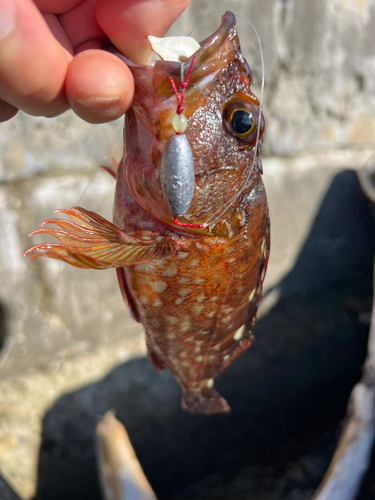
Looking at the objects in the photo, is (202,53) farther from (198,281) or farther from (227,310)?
(227,310)

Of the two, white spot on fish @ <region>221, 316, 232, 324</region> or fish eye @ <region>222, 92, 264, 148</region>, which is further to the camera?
white spot on fish @ <region>221, 316, 232, 324</region>

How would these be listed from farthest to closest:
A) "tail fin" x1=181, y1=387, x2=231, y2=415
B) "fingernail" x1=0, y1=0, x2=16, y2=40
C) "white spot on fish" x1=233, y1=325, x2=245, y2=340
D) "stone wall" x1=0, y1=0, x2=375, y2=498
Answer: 1. "stone wall" x1=0, y1=0, x2=375, y2=498
2. "tail fin" x1=181, y1=387, x2=231, y2=415
3. "white spot on fish" x1=233, y1=325, x2=245, y2=340
4. "fingernail" x1=0, y1=0, x2=16, y2=40

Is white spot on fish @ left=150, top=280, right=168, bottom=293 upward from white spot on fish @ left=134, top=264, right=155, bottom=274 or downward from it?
downward

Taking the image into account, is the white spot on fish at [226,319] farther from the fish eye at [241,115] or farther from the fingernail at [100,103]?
the fingernail at [100,103]

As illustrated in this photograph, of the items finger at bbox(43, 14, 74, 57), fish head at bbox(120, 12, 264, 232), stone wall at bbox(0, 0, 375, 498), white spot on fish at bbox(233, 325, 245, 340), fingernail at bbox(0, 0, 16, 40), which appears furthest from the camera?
stone wall at bbox(0, 0, 375, 498)

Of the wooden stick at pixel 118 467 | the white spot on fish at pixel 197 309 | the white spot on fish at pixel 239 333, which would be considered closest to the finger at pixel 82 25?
the white spot on fish at pixel 197 309

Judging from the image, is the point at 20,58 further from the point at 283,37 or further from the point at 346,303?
the point at 346,303

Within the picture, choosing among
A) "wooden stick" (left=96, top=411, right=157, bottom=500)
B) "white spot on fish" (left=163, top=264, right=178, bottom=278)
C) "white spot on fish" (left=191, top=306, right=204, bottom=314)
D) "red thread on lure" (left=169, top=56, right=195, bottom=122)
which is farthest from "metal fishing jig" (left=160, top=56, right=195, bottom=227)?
"wooden stick" (left=96, top=411, right=157, bottom=500)

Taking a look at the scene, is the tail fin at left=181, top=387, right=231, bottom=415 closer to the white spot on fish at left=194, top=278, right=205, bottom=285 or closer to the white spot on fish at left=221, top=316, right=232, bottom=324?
the white spot on fish at left=221, top=316, right=232, bottom=324
